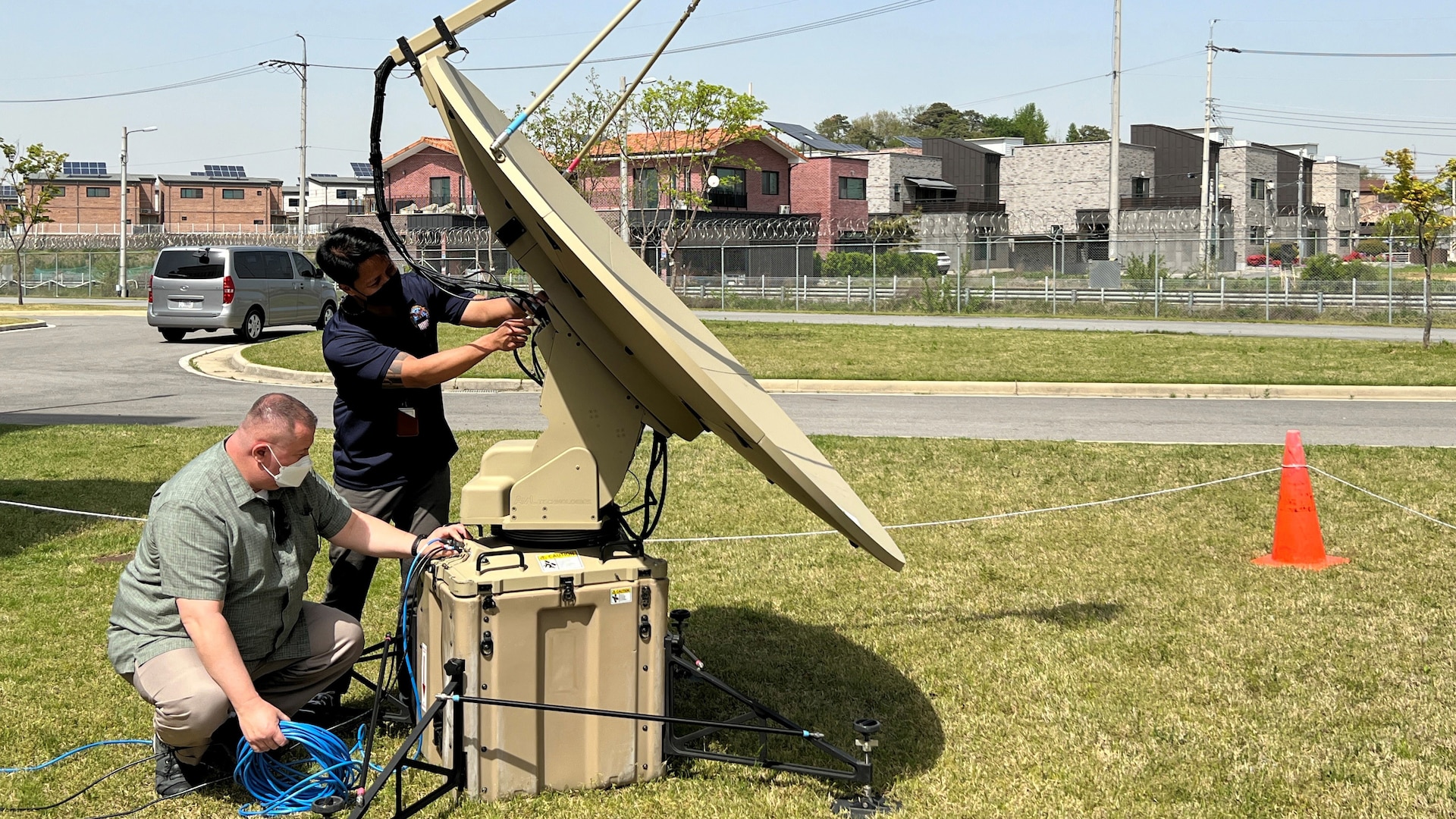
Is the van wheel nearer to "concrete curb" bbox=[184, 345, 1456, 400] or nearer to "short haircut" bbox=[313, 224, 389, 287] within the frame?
"concrete curb" bbox=[184, 345, 1456, 400]

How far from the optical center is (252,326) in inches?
975

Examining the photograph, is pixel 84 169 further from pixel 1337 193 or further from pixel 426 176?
pixel 1337 193

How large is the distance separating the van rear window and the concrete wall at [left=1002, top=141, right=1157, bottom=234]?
5057 centimetres

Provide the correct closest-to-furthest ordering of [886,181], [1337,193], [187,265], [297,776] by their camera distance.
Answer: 1. [297,776]
2. [187,265]
3. [886,181]
4. [1337,193]

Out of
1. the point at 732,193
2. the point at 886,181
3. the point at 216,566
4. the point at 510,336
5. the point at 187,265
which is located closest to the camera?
the point at 216,566

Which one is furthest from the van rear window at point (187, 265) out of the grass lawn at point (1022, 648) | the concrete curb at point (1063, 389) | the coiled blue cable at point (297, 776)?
the coiled blue cable at point (297, 776)

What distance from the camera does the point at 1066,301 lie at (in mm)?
36656

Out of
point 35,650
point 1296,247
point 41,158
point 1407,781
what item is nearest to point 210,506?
point 35,650

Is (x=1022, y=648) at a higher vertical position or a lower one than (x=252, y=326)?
lower

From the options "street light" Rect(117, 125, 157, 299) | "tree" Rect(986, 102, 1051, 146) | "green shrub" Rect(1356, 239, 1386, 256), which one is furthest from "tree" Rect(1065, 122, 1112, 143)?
"street light" Rect(117, 125, 157, 299)

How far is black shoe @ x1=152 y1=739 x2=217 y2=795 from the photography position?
14.4ft

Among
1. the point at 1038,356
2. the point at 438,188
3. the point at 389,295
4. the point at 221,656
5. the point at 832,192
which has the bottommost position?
the point at 221,656

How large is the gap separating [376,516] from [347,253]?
1044 millimetres

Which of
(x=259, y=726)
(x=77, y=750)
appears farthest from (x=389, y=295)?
(x=77, y=750)
